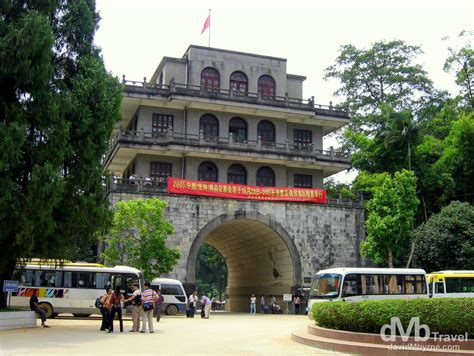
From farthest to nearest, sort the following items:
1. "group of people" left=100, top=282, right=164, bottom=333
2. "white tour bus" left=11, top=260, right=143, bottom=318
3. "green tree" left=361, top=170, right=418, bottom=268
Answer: "green tree" left=361, top=170, right=418, bottom=268
"white tour bus" left=11, top=260, right=143, bottom=318
"group of people" left=100, top=282, right=164, bottom=333

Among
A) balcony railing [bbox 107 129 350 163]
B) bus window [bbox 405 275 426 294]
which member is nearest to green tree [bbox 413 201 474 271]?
balcony railing [bbox 107 129 350 163]

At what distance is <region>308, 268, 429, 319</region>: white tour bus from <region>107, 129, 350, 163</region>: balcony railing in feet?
40.7

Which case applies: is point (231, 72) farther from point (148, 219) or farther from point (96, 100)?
point (96, 100)

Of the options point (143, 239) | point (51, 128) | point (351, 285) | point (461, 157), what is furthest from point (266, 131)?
point (51, 128)

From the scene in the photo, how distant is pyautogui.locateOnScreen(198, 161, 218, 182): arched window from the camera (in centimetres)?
3512

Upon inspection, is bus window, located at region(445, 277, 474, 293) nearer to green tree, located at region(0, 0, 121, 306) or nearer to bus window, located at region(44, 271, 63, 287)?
green tree, located at region(0, 0, 121, 306)

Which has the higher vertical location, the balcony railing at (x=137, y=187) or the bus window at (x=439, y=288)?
the balcony railing at (x=137, y=187)

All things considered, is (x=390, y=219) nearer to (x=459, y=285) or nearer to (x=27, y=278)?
(x=459, y=285)

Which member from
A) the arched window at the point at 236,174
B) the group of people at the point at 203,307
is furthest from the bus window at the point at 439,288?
the arched window at the point at 236,174

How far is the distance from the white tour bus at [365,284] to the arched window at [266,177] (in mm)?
12705

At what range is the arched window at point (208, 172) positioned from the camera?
3512 centimetres

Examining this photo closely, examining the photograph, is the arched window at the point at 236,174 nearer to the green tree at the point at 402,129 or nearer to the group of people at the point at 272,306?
the group of people at the point at 272,306

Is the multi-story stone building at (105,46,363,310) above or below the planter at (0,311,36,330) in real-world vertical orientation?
above

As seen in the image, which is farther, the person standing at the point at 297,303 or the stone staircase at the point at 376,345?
the person standing at the point at 297,303
